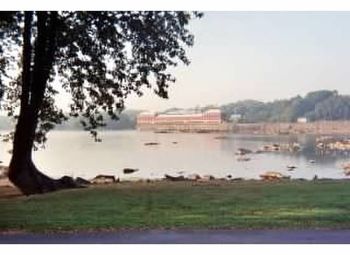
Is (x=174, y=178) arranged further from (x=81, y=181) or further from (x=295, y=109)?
(x=295, y=109)

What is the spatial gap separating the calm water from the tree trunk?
0.17 ft

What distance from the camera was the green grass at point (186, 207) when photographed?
4.93m

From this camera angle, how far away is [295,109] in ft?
16.4

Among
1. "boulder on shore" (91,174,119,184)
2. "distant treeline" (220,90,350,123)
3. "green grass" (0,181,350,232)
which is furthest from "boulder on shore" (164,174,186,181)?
"distant treeline" (220,90,350,123)

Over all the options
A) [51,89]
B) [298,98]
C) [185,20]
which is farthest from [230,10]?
[51,89]

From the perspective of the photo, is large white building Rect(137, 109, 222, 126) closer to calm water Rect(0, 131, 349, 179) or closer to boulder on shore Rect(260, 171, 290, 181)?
calm water Rect(0, 131, 349, 179)

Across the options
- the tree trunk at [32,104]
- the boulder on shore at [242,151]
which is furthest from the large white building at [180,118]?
the tree trunk at [32,104]

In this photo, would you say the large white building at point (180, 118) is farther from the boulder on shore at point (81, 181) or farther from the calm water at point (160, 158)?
the boulder on shore at point (81, 181)

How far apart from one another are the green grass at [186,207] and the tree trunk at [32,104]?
0.07 m

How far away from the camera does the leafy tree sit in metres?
4.94

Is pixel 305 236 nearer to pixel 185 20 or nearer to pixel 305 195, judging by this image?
pixel 305 195
